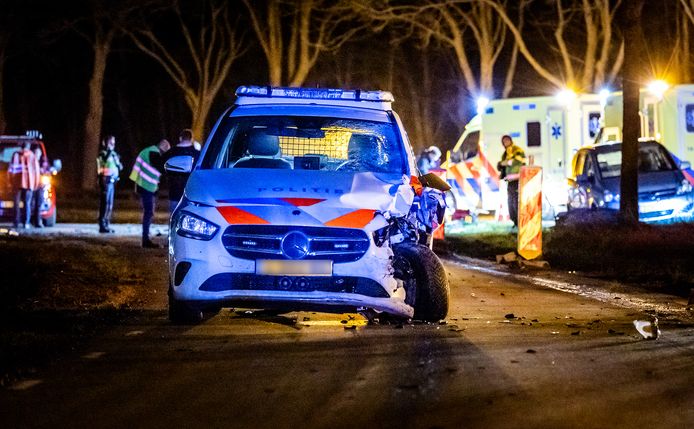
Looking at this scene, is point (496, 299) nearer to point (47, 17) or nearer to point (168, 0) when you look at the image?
point (168, 0)

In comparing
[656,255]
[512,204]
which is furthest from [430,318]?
[512,204]

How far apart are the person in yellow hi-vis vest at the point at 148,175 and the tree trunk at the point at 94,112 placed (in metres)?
29.7

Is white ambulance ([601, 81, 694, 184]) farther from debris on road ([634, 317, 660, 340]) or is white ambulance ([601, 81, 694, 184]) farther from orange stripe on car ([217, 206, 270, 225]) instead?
orange stripe on car ([217, 206, 270, 225])

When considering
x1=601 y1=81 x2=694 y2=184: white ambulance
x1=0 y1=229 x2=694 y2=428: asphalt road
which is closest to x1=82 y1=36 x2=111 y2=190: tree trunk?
x1=601 y1=81 x2=694 y2=184: white ambulance

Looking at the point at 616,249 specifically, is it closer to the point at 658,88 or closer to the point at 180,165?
the point at 658,88

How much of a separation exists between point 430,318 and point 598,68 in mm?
32684

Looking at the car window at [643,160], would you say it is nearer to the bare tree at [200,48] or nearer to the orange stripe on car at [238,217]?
the orange stripe on car at [238,217]

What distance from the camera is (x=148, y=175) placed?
1817 cm

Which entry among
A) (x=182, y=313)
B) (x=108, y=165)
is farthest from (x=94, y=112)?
(x=182, y=313)

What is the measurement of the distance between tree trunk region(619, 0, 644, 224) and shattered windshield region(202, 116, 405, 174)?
1087cm

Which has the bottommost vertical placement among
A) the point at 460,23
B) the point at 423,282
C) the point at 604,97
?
the point at 423,282

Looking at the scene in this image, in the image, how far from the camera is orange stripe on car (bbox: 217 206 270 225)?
345 inches

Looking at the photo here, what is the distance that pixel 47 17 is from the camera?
47375 millimetres

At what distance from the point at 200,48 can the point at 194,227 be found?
4426 cm
